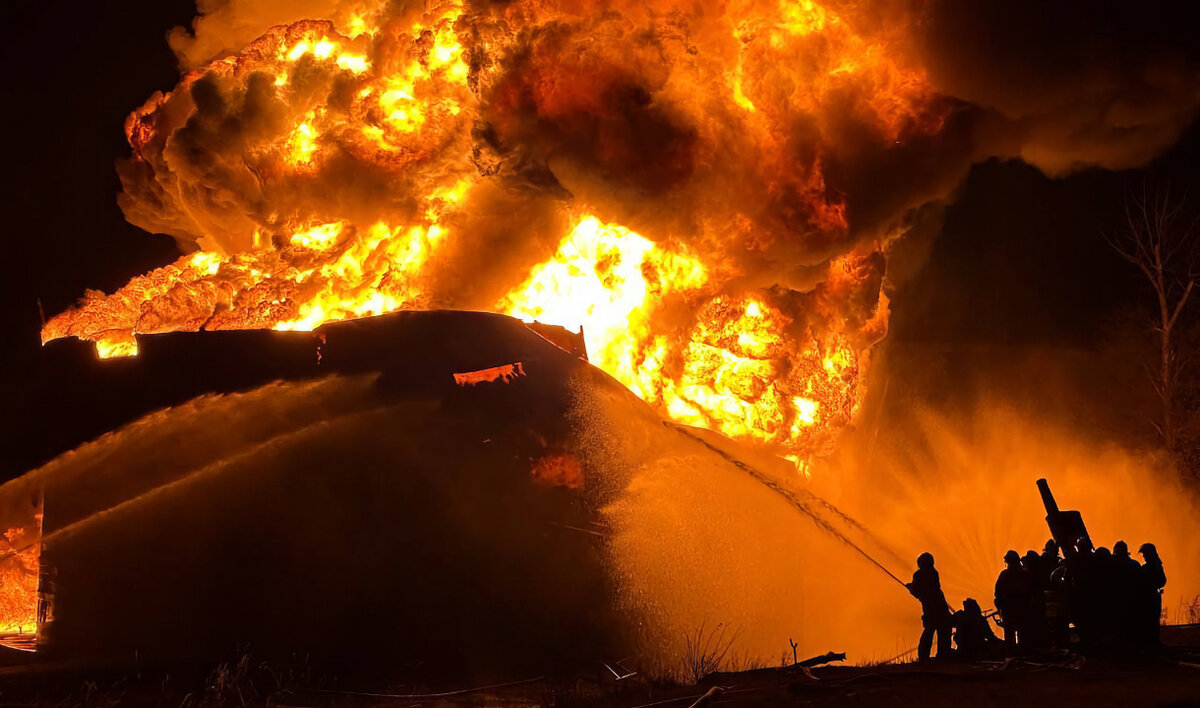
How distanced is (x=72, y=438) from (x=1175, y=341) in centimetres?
3044

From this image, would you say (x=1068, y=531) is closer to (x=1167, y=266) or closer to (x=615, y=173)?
(x=615, y=173)

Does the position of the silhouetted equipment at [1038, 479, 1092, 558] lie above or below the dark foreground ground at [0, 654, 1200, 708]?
above

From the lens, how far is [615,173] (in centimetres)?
1728

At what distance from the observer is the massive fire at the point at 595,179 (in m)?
17.4

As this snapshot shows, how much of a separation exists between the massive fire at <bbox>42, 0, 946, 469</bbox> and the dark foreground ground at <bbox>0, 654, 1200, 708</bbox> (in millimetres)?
6817

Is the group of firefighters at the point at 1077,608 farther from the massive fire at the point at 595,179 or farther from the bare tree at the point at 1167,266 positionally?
the bare tree at the point at 1167,266

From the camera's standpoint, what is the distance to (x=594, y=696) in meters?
10.8

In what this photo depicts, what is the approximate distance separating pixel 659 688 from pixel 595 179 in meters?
9.71

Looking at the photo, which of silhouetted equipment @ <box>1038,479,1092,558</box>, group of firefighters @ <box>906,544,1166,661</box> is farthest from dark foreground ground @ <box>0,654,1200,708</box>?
silhouetted equipment @ <box>1038,479,1092,558</box>

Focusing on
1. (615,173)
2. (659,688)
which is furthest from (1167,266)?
(659,688)

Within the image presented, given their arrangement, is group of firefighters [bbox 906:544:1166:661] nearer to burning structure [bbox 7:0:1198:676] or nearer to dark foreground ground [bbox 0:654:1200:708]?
dark foreground ground [bbox 0:654:1200:708]

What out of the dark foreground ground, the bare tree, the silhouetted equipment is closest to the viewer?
the dark foreground ground

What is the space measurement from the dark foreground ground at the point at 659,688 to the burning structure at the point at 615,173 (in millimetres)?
6725

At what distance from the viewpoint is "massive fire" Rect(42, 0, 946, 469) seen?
1736 centimetres
